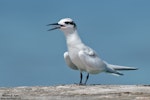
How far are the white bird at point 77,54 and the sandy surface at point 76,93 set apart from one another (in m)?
1.65

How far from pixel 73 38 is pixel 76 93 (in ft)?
10.5

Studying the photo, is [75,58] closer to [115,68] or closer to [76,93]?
[115,68]

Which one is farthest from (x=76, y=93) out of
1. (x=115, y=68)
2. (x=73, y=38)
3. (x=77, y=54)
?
(x=115, y=68)

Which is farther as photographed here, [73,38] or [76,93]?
[73,38]

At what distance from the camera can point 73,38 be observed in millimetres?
14586

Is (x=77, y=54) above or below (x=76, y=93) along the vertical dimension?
above

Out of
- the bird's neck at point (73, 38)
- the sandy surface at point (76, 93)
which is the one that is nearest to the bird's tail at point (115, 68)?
the bird's neck at point (73, 38)

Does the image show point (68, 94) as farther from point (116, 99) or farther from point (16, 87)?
point (16, 87)

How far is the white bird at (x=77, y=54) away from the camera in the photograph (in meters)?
14.3

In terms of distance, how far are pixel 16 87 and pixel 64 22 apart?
232 centimetres

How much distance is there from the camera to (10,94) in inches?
464

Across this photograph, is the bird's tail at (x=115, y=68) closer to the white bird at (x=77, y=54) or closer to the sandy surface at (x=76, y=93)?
the white bird at (x=77, y=54)

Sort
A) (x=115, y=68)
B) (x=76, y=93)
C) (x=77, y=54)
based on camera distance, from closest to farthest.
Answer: (x=76, y=93) < (x=77, y=54) < (x=115, y=68)

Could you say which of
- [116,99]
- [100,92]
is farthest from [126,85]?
[116,99]
